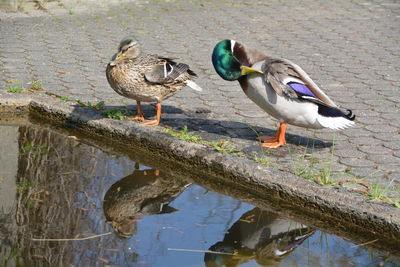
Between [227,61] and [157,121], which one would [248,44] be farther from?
[227,61]

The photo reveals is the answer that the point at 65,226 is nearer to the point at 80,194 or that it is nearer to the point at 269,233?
the point at 80,194

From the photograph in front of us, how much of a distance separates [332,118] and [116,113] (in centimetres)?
185

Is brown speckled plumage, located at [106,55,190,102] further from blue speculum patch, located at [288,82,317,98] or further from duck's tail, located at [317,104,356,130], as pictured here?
duck's tail, located at [317,104,356,130]

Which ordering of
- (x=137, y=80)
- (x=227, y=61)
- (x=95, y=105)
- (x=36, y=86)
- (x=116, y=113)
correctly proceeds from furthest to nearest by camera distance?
(x=36, y=86), (x=95, y=105), (x=116, y=113), (x=137, y=80), (x=227, y=61)

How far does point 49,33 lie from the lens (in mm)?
9406

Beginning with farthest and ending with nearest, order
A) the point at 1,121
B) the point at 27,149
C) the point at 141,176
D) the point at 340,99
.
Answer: the point at 340,99
the point at 1,121
the point at 27,149
the point at 141,176

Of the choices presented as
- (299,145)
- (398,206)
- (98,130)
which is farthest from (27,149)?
(398,206)

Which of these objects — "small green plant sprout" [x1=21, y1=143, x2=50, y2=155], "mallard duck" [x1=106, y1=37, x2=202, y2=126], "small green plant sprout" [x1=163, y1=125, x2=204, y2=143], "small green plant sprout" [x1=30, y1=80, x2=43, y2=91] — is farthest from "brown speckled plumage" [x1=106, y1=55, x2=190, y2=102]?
"small green plant sprout" [x1=30, y1=80, x2=43, y2=91]

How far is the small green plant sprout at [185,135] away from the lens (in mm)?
5559

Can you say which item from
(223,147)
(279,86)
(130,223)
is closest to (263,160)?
(223,147)

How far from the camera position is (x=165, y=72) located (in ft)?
19.2

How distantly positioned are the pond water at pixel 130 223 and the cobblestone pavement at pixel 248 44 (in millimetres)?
610

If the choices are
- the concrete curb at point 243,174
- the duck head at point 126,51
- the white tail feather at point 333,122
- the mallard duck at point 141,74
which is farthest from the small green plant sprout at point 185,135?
the white tail feather at point 333,122

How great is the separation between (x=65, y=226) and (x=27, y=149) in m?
1.45
